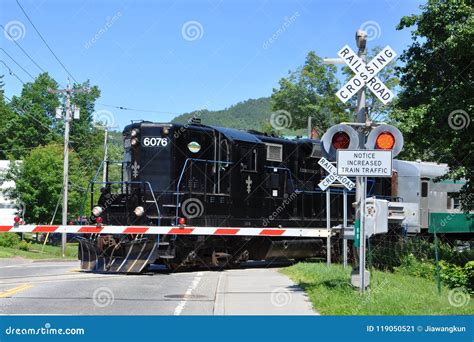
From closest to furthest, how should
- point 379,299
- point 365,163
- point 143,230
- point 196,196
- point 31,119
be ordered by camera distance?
point 379,299, point 365,163, point 143,230, point 196,196, point 31,119

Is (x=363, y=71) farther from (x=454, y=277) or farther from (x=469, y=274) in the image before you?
(x=469, y=274)

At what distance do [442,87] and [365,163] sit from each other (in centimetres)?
905

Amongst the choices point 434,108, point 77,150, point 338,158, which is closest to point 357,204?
point 338,158

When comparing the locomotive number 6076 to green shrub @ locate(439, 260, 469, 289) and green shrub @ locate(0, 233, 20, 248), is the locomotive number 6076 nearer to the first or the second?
green shrub @ locate(439, 260, 469, 289)

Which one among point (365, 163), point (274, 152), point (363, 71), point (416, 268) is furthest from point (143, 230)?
point (416, 268)

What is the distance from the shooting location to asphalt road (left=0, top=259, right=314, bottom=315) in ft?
32.9

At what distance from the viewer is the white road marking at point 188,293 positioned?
10.1 m

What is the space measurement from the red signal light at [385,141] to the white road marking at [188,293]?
448 cm

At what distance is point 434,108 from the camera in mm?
17547

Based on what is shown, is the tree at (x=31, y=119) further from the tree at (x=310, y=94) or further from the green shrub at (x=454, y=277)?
the green shrub at (x=454, y=277)

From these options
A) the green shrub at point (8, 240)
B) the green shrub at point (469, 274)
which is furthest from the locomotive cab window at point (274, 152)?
the green shrub at point (8, 240)

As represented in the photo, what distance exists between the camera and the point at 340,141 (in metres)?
11.1

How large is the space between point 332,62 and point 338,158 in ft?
6.28
